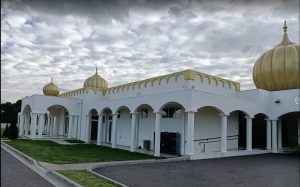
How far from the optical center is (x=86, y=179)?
9453 mm

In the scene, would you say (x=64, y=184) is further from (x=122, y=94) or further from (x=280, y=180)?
(x=122, y=94)

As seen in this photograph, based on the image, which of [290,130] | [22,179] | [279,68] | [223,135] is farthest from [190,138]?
[290,130]

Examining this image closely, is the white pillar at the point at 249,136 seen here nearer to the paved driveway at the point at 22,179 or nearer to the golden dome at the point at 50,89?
the paved driveway at the point at 22,179

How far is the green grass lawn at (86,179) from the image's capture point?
872cm

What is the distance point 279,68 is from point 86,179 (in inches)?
725

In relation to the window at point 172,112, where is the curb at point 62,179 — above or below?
below

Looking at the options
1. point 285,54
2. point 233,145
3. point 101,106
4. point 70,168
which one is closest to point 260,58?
point 285,54

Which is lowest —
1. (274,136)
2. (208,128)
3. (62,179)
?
(62,179)

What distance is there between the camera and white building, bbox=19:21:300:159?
59.9 ft

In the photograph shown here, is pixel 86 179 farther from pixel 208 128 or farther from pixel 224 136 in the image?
pixel 208 128

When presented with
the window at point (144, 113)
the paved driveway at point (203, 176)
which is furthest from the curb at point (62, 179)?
the window at point (144, 113)

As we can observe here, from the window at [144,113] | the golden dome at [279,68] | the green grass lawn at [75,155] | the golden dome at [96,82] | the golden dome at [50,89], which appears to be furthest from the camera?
the golden dome at [50,89]

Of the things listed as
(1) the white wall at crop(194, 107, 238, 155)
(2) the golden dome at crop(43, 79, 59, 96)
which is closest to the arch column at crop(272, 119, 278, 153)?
(1) the white wall at crop(194, 107, 238, 155)

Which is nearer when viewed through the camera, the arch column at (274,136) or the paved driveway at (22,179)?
the paved driveway at (22,179)
